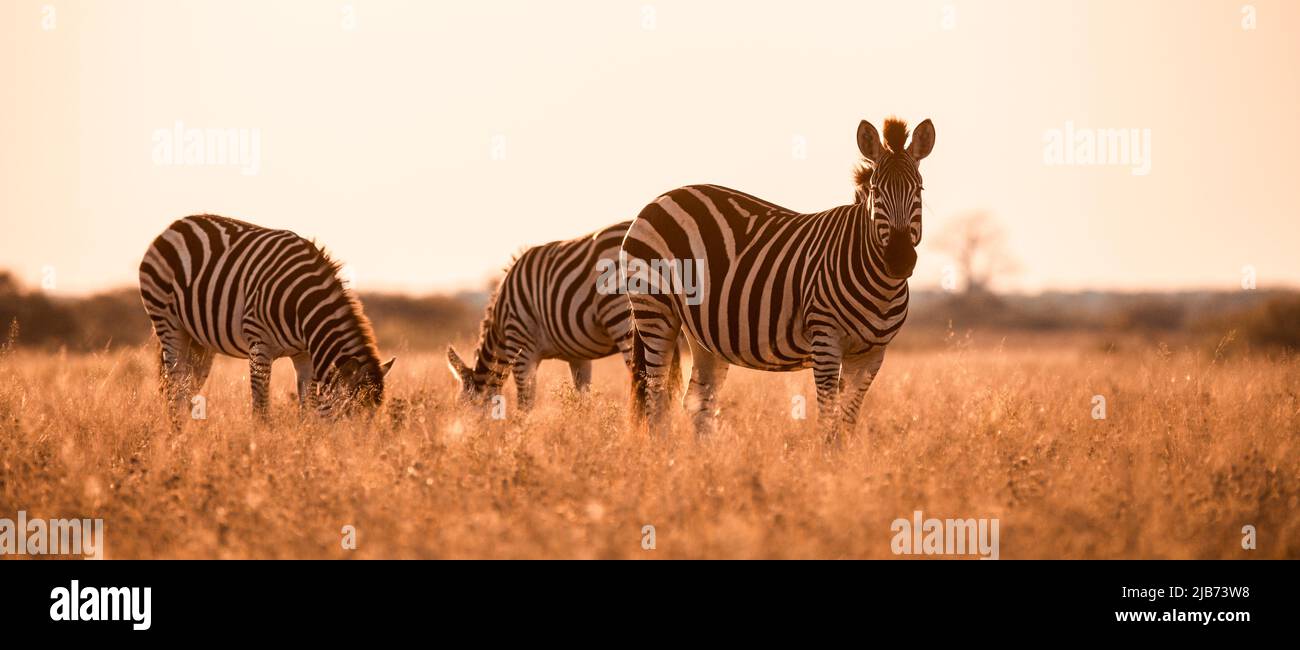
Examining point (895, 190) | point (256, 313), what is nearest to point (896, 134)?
point (895, 190)

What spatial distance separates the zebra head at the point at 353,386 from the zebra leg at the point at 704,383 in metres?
2.85

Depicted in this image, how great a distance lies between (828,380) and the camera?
27.2 ft

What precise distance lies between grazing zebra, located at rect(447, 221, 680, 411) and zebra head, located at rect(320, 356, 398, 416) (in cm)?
217

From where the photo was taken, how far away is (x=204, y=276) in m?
11.5

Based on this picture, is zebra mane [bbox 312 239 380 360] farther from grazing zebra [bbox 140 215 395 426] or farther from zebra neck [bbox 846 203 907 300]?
zebra neck [bbox 846 203 907 300]

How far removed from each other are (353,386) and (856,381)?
4.59 m

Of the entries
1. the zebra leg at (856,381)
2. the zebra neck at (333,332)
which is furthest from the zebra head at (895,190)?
the zebra neck at (333,332)

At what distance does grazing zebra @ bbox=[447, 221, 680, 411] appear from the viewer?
1116 cm

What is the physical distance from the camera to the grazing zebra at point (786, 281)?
Answer: 26.7 ft
